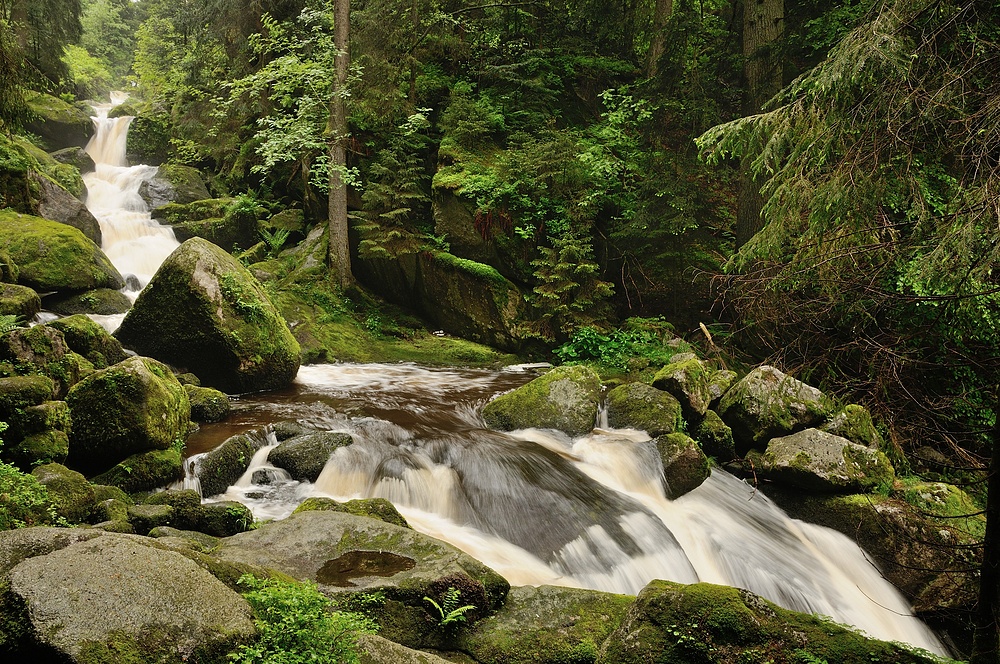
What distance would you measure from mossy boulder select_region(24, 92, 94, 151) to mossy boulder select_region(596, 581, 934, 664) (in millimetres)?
26252

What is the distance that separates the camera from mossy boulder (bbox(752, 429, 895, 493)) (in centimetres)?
714

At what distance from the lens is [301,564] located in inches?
161

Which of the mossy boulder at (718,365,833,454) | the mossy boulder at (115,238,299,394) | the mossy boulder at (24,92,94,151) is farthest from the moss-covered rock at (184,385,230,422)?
the mossy boulder at (24,92,94,151)

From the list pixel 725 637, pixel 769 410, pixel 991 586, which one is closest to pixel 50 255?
pixel 725 637

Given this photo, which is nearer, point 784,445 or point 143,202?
point 784,445

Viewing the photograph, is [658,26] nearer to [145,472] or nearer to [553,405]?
[553,405]

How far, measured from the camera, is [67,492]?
4.46 meters

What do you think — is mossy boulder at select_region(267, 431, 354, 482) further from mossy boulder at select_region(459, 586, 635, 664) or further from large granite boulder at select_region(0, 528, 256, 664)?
large granite boulder at select_region(0, 528, 256, 664)

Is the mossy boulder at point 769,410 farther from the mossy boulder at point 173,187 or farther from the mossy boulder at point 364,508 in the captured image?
the mossy boulder at point 173,187

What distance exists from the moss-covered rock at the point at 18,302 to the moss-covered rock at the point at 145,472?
11.9ft

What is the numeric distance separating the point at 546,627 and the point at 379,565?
1.29m

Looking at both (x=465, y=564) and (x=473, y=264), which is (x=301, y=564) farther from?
(x=473, y=264)

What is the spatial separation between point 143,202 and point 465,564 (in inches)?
714

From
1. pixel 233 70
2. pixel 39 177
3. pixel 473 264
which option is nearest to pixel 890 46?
pixel 473 264
